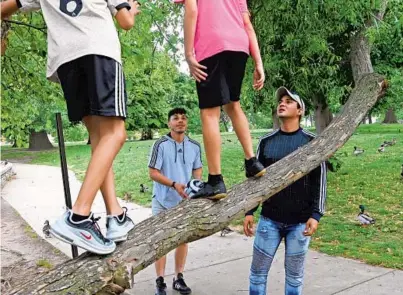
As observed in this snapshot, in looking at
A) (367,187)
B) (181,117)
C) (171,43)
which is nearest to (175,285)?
(181,117)

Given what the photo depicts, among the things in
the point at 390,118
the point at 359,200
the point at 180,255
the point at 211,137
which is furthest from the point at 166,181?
the point at 390,118

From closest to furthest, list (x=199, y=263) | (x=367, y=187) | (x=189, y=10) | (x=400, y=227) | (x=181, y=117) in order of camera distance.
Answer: (x=189, y=10) < (x=181, y=117) < (x=199, y=263) < (x=400, y=227) < (x=367, y=187)

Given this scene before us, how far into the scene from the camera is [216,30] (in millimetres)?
2654

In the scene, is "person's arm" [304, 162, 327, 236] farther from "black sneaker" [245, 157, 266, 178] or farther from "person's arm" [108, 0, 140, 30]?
"person's arm" [108, 0, 140, 30]

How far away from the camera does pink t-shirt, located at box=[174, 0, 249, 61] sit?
104 inches

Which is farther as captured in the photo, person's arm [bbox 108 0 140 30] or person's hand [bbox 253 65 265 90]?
person's hand [bbox 253 65 265 90]

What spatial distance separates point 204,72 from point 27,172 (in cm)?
1574

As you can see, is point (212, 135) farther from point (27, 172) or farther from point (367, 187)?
point (27, 172)

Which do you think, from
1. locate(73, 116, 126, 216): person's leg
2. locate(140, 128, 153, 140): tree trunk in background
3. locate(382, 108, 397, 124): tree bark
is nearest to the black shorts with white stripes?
locate(73, 116, 126, 216): person's leg

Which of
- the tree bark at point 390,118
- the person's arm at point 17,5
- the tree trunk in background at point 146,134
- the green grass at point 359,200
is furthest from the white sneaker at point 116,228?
the tree bark at point 390,118

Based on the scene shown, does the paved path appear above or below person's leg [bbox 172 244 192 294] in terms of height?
below

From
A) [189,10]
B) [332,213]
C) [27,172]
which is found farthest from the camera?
[27,172]

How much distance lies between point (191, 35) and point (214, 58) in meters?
0.17

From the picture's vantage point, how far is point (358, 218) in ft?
23.9
